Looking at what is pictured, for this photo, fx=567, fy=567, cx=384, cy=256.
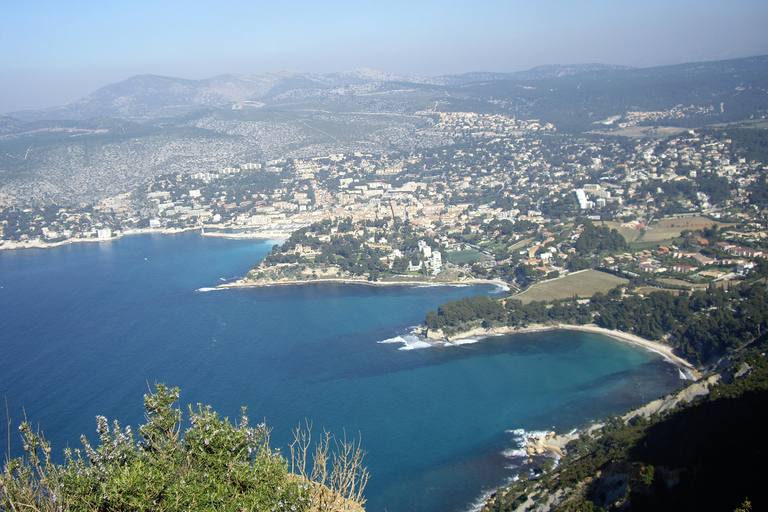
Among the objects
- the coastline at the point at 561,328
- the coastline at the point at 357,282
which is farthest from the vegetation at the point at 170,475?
the coastline at the point at 357,282

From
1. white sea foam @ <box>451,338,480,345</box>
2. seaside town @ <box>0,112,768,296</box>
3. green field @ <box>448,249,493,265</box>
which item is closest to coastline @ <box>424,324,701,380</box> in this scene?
white sea foam @ <box>451,338,480,345</box>

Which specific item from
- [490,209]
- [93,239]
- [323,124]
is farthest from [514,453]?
[323,124]

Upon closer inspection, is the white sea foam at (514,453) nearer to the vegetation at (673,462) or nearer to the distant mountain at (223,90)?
the vegetation at (673,462)

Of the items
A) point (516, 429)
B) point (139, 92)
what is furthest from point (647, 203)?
point (139, 92)

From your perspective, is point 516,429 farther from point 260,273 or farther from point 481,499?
point 260,273

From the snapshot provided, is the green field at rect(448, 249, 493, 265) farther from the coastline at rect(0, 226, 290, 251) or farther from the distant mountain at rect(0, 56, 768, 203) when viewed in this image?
the distant mountain at rect(0, 56, 768, 203)
